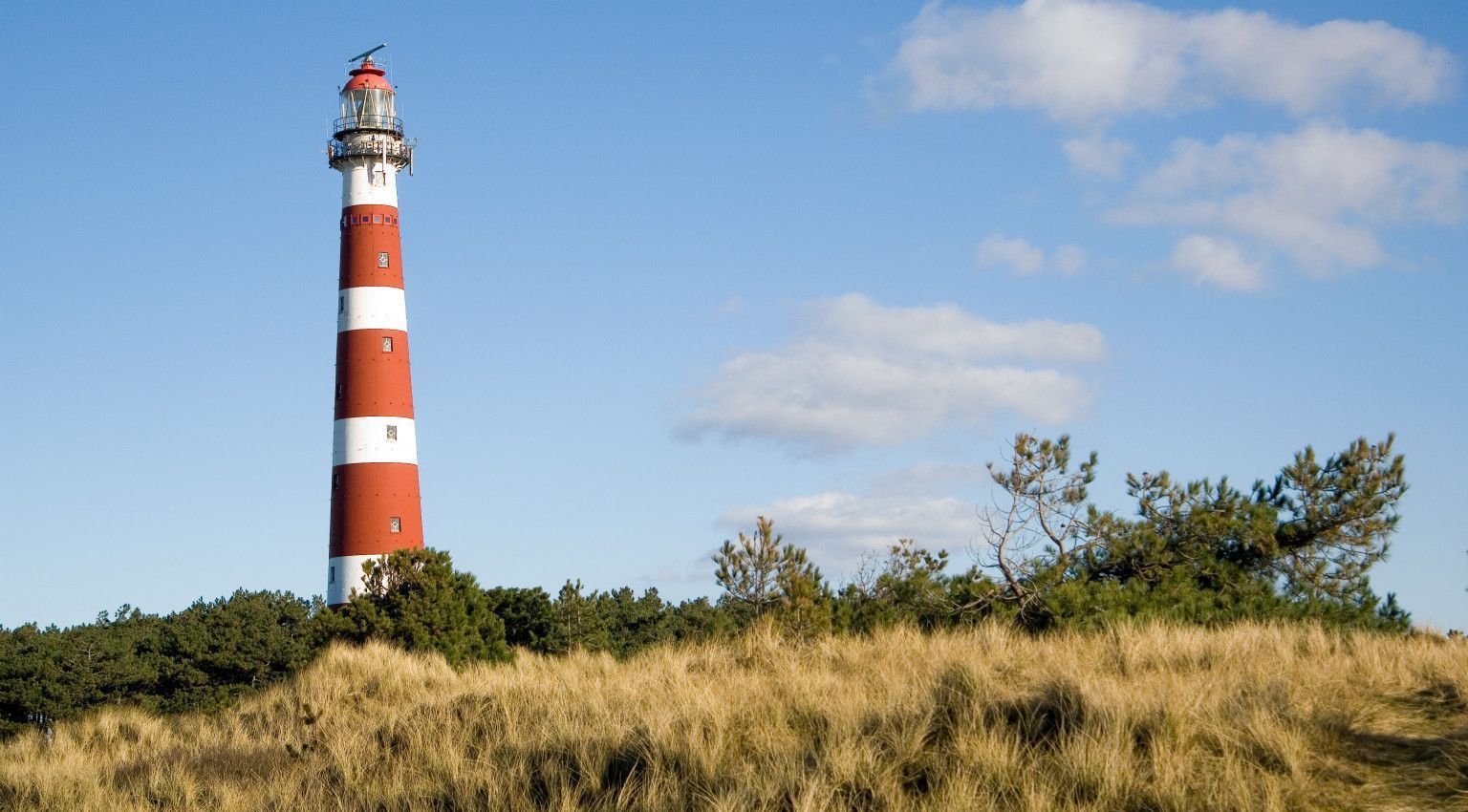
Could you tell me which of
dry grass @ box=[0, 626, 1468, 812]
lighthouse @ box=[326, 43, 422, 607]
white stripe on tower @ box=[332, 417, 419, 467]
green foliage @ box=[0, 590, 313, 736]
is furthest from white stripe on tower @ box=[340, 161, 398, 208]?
dry grass @ box=[0, 626, 1468, 812]

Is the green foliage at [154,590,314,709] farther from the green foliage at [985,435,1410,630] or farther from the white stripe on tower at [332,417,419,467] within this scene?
the green foliage at [985,435,1410,630]

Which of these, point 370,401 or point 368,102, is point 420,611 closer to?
point 370,401

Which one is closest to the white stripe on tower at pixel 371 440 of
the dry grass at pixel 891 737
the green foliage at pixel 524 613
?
the green foliage at pixel 524 613

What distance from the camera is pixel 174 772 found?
14375 millimetres

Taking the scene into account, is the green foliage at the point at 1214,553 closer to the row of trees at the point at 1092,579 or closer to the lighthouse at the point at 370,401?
the row of trees at the point at 1092,579

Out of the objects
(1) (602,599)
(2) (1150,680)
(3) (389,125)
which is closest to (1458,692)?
(2) (1150,680)

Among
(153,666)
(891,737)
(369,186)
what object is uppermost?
(369,186)

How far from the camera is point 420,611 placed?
3734 cm

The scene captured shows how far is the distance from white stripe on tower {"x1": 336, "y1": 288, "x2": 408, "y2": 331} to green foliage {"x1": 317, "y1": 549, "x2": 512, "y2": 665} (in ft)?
23.5

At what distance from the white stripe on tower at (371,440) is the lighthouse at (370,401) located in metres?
0.03

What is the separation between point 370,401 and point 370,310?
9.48 feet

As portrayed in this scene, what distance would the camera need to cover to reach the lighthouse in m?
40.5

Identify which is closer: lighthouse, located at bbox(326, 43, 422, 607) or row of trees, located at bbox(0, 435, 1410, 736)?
row of trees, located at bbox(0, 435, 1410, 736)

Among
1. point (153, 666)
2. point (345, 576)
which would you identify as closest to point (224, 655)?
point (153, 666)
